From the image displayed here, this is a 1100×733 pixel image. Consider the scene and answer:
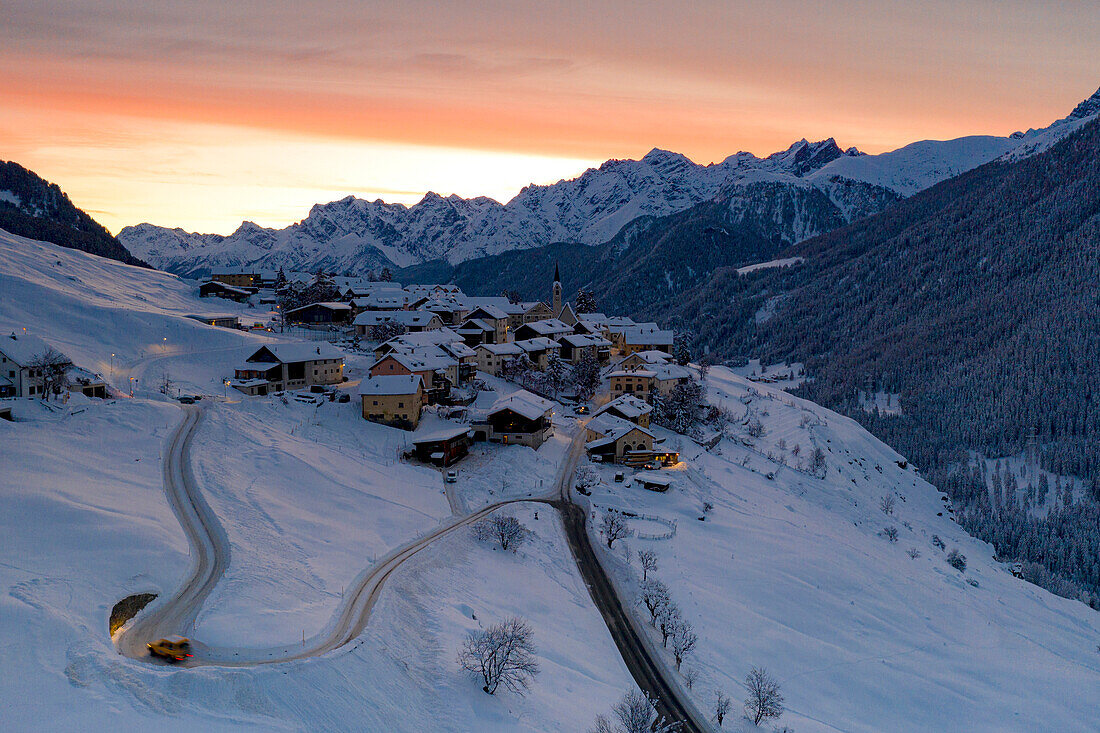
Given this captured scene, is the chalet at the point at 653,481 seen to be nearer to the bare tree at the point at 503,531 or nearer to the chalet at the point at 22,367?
the bare tree at the point at 503,531

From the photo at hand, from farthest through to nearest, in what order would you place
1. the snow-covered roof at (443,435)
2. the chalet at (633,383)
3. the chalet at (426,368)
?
the chalet at (633,383) < the chalet at (426,368) < the snow-covered roof at (443,435)

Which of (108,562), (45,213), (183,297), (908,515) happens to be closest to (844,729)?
(108,562)

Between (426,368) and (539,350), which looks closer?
(426,368)

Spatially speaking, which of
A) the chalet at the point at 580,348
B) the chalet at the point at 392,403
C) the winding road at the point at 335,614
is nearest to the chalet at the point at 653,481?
the winding road at the point at 335,614

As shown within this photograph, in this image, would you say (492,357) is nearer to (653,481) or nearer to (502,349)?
(502,349)

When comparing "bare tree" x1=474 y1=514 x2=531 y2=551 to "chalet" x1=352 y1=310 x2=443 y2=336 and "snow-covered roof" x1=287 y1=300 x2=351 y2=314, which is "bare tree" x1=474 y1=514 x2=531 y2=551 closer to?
"chalet" x1=352 y1=310 x2=443 y2=336

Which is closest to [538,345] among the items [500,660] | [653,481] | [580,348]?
[580,348]
